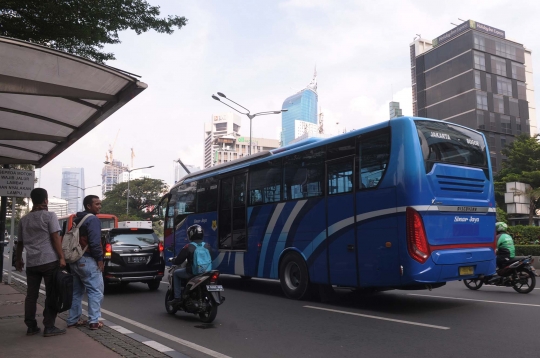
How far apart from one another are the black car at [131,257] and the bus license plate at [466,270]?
24.5 ft

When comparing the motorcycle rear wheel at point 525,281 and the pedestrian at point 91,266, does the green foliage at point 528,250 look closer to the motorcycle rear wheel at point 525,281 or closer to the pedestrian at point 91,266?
the motorcycle rear wheel at point 525,281

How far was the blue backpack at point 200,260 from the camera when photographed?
26.5ft

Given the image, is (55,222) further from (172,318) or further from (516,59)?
(516,59)

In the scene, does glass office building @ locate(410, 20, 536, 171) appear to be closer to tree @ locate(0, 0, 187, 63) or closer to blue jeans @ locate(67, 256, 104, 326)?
tree @ locate(0, 0, 187, 63)

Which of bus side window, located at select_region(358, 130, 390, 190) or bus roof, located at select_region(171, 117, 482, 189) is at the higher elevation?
bus roof, located at select_region(171, 117, 482, 189)

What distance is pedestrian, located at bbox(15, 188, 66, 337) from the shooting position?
254 inches

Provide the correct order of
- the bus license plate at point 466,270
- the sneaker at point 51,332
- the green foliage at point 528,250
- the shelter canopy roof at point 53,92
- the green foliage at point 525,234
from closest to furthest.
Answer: the sneaker at point 51,332 < the shelter canopy roof at point 53,92 < the bus license plate at point 466,270 < the green foliage at point 528,250 < the green foliage at point 525,234

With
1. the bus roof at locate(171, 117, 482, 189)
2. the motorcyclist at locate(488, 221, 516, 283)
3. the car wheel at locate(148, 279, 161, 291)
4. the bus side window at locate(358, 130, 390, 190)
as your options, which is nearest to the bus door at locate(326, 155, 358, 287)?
the bus side window at locate(358, 130, 390, 190)

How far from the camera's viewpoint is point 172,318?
27.7 feet

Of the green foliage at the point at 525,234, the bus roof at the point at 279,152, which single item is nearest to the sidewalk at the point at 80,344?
the bus roof at the point at 279,152

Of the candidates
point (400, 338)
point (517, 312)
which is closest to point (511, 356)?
point (400, 338)

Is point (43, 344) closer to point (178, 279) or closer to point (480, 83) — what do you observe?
point (178, 279)

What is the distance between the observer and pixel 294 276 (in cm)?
1080

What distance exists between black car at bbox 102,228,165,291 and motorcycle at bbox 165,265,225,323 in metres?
4.23
